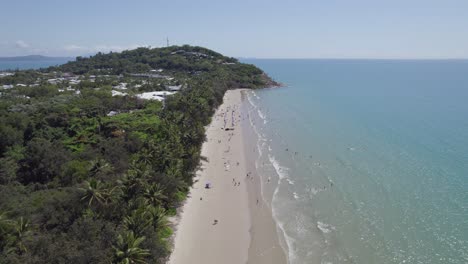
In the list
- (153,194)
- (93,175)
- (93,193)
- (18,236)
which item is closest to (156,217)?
(153,194)

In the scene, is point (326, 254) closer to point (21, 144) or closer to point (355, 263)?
point (355, 263)

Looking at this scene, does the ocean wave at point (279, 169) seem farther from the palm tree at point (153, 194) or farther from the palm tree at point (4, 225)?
the palm tree at point (4, 225)

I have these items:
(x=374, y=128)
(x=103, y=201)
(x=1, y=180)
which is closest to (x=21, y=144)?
(x=1, y=180)

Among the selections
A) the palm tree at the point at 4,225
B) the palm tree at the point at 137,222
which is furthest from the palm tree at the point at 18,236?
the palm tree at the point at 137,222

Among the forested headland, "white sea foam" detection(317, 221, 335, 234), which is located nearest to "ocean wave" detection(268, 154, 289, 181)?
the forested headland

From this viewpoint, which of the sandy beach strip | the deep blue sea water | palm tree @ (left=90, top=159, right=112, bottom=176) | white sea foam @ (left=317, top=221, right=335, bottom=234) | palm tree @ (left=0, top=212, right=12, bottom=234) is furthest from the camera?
palm tree @ (left=90, top=159, right=112, bottom=176)

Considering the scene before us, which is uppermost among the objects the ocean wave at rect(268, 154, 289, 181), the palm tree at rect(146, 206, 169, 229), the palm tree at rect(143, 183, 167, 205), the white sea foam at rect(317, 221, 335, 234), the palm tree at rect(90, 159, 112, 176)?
the palm tree at rect(90, 159, 112, 176)

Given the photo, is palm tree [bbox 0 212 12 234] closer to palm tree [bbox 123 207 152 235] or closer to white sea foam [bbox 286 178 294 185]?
palm tree [bbox 123 207 152 235]
